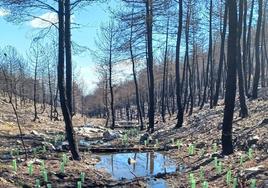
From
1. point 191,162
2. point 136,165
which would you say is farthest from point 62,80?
point 191,162

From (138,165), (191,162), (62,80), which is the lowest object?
(138,165)

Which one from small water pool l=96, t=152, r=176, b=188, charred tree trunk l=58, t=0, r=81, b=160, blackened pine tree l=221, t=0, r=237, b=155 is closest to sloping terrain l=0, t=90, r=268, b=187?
small water pool l=96, t=152, r=176, b=188

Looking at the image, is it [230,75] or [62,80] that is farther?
[62,80]

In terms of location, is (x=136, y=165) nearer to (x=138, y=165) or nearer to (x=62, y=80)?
(x=138, y=165)

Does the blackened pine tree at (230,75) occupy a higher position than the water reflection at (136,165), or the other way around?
the blackened pine tree at (230,75)

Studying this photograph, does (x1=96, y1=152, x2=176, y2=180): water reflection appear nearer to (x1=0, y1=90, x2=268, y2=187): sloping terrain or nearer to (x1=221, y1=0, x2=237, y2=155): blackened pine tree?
(x1=0, y1=90, x2=268, y2=187): sloping terrain

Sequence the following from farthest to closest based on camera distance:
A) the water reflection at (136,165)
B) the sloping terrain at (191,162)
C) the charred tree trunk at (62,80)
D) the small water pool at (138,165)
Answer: the charred tree trunk at (62,80), the water reflection at (136,165), the small water pool at (138,165), the sloping terrain at (191,162)

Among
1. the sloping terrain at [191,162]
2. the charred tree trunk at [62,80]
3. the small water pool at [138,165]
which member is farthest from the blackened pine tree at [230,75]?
the charred tree trunk at [62,80]

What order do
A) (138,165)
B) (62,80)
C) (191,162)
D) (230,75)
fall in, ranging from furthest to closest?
(138,165), (191,162), (62,80), (230,75)

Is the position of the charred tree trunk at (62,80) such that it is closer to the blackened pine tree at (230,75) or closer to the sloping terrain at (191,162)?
the sloping terrain at (191,162)

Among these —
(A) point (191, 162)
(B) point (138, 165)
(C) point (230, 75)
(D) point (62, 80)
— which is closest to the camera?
(C) point (230, 75)

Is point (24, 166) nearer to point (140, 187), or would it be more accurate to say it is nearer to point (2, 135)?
point (140, 187)

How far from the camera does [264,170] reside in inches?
380

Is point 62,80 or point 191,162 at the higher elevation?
point 62,80
